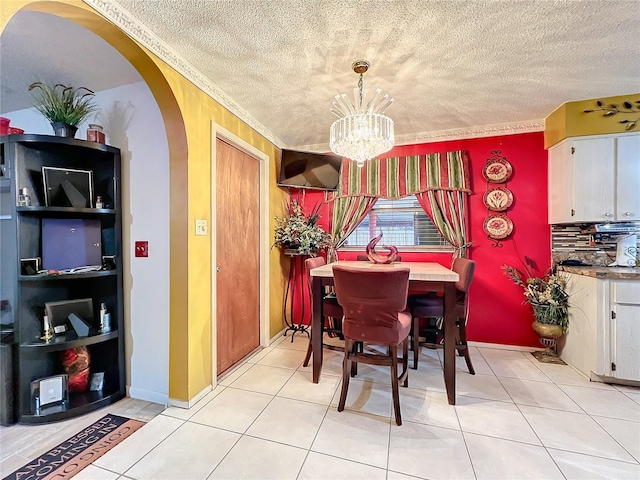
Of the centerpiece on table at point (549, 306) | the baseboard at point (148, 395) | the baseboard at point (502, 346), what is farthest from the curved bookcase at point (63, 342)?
the centerpiece on table at point (549, 306)

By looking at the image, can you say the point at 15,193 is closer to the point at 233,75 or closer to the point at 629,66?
the point at 233,75

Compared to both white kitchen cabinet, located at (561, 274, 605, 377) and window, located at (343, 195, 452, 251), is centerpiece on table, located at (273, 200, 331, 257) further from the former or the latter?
white kitchen cabinet, located at (561, 274, 605, 377)

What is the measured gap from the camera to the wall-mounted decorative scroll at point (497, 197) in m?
3.00

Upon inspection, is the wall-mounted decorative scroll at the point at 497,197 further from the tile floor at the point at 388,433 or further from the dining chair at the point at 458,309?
the tile floor at the point at 388,433

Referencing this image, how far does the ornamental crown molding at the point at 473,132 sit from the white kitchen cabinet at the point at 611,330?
1657 millimetres

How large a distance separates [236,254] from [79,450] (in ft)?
5.45

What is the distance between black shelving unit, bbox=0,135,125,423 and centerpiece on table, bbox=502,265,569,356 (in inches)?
150

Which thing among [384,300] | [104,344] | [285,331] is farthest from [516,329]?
[104,344]

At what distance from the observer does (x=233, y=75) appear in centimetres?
211

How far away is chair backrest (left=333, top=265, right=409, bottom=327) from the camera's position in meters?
Result: 1.75

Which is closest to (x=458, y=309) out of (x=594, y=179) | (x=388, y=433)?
(x=388, y=433)

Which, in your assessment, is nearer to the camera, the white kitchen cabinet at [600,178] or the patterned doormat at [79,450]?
the patterned doormat at [79,450]

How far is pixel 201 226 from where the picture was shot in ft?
6.89

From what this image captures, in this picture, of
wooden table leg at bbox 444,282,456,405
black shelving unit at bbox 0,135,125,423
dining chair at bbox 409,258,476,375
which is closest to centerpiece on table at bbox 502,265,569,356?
dining chair at bbox 409,258,476,375
